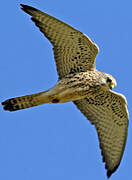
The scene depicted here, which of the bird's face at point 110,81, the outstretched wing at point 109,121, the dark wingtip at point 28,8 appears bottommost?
the outstretched wing at point 109,121

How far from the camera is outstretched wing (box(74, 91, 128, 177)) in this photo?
486 inches

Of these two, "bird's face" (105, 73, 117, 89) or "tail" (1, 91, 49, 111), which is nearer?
"tail" (1, 91, 49, 111)

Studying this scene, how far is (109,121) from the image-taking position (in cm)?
1271

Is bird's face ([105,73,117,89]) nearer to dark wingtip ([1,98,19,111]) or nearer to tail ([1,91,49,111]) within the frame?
tail ([1,91,49,111])

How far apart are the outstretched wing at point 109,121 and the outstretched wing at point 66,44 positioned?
2.82 ft

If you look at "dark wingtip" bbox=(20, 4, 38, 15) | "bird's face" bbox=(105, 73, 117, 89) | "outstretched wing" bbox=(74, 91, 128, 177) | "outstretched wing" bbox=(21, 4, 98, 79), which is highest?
"dark wingtip" bbox=(20, 4, 38, 15)

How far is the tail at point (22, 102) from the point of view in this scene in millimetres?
11516

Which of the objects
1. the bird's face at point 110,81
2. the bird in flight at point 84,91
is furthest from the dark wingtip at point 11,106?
the bird's face at point 110,81

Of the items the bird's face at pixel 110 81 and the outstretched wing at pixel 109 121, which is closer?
the bird's face at pixel 110 81

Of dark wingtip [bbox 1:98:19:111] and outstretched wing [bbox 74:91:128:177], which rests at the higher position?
dark wingtip [bbox 1:98:19:111]

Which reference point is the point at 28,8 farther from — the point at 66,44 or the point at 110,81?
the point at 110,81

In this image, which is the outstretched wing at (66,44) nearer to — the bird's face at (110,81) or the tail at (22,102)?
the bird's face at (110,81)

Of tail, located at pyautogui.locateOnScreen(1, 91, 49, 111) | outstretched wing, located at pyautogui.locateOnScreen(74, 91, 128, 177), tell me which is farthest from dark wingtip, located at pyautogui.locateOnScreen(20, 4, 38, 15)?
outstretched wing, located at pyautogui.locateOnScreen(74, 91, 128, 177)

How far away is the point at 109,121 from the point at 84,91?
52.6 inches
